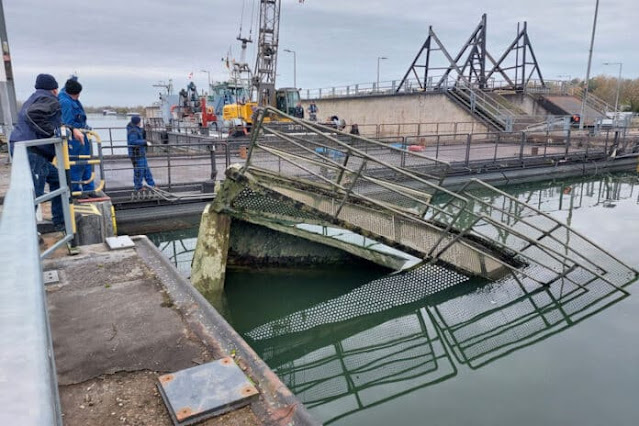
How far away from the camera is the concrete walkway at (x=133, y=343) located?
7.26 feet

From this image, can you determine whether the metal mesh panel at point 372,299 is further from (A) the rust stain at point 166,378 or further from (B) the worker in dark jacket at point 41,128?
(A) the rust stain at point 166,378

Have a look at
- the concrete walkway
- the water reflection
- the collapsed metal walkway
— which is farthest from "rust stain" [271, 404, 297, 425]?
the collapsed metal walkway

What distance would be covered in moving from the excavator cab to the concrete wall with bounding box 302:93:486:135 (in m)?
4.30

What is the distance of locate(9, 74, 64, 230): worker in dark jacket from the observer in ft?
15.6

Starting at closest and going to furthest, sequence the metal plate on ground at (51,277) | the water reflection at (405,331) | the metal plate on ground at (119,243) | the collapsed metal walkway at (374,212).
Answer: the metal plate on ground at (51,277) → the metal plate on ground at (119,243) → the water reflection at (405,331) → the collapsed metal walkway at (374,212)

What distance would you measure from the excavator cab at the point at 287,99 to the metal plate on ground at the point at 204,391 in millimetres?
24989

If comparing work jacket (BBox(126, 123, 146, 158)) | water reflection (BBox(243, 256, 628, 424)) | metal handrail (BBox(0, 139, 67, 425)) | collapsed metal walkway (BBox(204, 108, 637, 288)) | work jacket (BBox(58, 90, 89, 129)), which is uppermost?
A: work jacket (BBox(58, 90, 89, 129))

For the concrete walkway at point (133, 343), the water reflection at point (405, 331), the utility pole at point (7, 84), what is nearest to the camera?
the concrete walkway at point (133, 343)

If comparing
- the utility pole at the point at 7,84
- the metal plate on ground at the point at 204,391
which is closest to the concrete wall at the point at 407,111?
the utility pole at the point at 7,84

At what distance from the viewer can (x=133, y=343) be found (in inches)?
110

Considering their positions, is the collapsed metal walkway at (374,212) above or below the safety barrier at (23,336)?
below

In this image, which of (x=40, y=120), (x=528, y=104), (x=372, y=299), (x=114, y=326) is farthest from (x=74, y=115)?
(x=528, y=104)

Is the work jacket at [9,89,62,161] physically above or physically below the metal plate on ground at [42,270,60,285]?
above

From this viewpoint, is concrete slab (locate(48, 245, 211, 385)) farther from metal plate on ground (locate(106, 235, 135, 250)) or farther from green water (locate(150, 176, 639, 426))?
green water (locate(150, 176, 639, 426))
